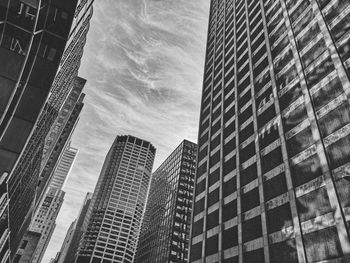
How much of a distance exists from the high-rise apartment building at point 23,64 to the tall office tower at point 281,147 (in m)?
18.3

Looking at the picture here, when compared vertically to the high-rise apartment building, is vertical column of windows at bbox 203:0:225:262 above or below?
above

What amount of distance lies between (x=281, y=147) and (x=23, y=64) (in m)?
27.4

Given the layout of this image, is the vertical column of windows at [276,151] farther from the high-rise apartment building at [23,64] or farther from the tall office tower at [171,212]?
the tall office tower at [171,212]

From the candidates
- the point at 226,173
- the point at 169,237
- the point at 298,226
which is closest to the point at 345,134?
the point at 298,226

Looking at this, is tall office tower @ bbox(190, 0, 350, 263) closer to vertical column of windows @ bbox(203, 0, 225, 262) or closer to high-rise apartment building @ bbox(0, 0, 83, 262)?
vertical column of windows @ bbox(203, 0, 225, 262)

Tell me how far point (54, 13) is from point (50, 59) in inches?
104

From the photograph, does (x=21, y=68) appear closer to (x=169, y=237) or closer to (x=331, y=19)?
(x=331, y=19)

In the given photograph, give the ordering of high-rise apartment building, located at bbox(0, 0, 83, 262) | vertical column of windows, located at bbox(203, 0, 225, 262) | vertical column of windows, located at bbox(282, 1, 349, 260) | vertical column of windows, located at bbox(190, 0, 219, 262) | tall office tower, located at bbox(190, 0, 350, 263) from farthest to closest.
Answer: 1. vertical column of windows, located at bbox(190, 0, 219, 262)
2. vertical column of windows, located at bbox(203, 0, 225, 262)
3. tall office tower, located at bbox(190, 0, 350, 263)
4. vertical column of windows, located at bbox(282, 1, 349, 260)
5. high-rise apartment building, located at bbox(0, 0, 83, 262)

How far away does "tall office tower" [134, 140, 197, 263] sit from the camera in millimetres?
103500

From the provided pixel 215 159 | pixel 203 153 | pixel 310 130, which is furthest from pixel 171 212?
pixel 310 130

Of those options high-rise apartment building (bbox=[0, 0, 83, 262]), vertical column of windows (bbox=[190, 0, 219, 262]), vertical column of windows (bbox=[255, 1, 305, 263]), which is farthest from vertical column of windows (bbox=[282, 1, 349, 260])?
high-rise apartment building (bbox=[0, 0, 83, 262])

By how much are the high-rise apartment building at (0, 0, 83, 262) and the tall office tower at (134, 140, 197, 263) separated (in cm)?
9853

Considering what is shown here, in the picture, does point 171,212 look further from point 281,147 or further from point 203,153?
point 281,147

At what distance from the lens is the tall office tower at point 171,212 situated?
103500 mm
